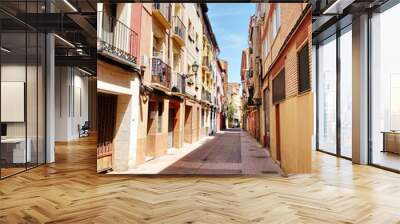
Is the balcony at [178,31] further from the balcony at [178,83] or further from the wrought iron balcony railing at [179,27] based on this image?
the balcony at [178,83]

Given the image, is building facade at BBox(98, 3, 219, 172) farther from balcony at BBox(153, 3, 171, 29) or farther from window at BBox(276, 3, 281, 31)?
window at BBox(276, 3, 281, 31)

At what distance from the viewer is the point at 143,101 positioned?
5.18 meters

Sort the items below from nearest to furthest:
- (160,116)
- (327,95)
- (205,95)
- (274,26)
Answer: (160,116) → (205,95) → (274,26) → (327,95)

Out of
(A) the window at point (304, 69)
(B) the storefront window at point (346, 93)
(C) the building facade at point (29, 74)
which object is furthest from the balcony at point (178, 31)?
(B) the storefront window at point (346, 93)

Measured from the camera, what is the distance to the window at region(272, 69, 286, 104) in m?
5.78

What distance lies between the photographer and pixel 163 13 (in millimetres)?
5535

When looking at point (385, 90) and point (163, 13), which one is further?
point (385, 90)

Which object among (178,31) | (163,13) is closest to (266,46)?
(178,31)

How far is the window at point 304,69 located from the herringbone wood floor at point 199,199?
1154 mm

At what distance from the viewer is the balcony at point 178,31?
5965 mm

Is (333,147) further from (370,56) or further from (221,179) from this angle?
(221,179)

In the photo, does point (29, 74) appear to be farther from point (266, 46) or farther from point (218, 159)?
point (266, 46)

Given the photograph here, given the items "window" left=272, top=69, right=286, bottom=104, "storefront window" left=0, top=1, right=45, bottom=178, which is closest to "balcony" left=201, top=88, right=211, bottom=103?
"window" left=272, top=69, right=286, bottom=104

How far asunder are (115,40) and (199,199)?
248 cm
